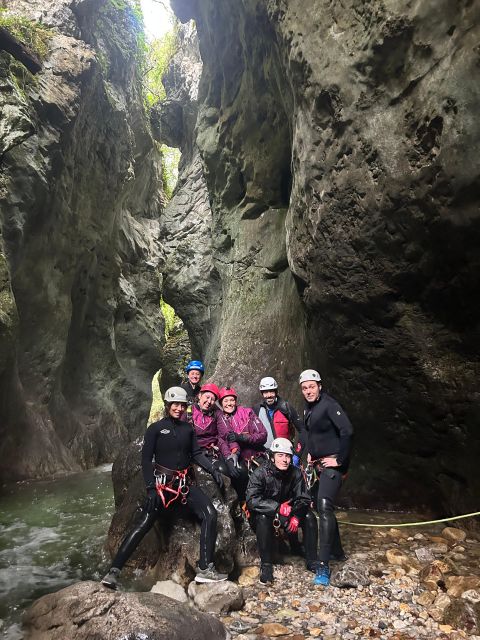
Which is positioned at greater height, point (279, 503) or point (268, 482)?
point (268, 482)

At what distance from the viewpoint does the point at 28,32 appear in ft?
44.8

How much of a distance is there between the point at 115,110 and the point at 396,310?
1520 centimetres

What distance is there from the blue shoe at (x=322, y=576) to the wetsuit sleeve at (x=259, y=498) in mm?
780

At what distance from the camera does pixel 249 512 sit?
5980mm

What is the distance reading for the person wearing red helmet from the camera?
6.61 metres

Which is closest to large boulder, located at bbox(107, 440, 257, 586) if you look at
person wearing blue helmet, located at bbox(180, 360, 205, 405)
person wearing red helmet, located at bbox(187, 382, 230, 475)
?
person wearing red helmet, located at bbox(187, 382, 230, 475)

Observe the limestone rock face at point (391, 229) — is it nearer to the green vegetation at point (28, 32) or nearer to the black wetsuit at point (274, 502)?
the black wetsuit at point (274, 502)

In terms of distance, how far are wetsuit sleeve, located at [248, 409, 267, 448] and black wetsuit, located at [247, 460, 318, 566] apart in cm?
69

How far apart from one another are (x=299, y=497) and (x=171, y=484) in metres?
1.58

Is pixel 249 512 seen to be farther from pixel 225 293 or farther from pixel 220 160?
pixel 220 160

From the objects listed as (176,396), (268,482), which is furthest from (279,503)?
(176,396)

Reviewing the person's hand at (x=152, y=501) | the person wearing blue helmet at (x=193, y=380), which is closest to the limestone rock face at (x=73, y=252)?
the person wearing blue helmet at (x=193, y=380)

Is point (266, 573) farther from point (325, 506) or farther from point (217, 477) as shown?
point (217, 477)

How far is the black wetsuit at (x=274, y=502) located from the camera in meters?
5.50
